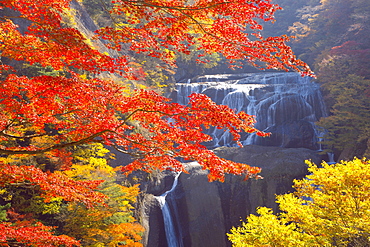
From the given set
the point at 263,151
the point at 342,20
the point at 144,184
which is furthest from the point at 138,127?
the point at 342,20

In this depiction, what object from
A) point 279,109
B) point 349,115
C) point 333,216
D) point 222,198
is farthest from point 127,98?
point 279,109

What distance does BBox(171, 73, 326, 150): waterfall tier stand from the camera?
721 inches

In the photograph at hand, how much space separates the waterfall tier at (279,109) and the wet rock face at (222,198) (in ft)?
10.1

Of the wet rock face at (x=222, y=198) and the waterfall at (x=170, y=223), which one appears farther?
the wet rock face at (x=222, y=198)

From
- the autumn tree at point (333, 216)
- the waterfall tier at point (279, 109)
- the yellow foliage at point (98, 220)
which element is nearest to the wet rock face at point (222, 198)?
the waterfall tier at point (279, 109)

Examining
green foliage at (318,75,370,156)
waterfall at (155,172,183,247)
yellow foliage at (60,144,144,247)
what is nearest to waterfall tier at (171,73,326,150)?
green foliage at (318,75,370,156)

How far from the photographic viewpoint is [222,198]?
582 inches

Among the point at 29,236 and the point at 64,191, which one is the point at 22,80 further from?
the point at 29,236

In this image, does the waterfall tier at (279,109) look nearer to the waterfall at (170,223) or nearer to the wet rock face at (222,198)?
the wet rock face at (222,198)

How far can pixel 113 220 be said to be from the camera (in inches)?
322

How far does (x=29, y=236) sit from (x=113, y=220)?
3366 millimetres

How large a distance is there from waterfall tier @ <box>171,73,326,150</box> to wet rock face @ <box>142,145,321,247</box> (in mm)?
3082

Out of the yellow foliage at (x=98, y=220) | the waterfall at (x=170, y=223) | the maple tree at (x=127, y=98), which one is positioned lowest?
the waterfall at (x=170, y=223)

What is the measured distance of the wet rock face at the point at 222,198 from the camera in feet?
46.0
